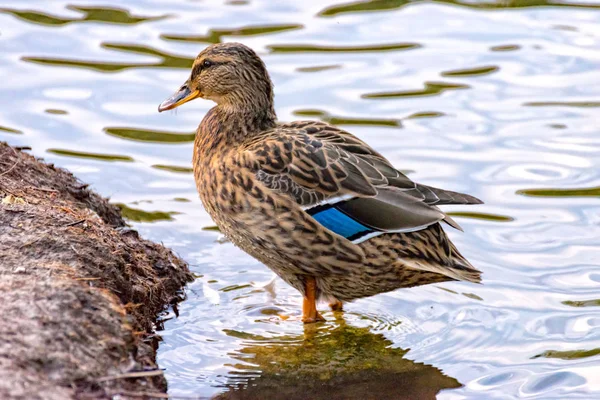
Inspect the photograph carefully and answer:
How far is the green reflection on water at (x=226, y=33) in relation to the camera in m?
12.5

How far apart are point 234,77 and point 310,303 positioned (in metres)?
1.77

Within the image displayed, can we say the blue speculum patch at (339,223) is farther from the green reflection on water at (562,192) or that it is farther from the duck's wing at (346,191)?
the green reflection on water at (562,192)

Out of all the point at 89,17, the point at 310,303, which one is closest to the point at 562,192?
the point at 310,303

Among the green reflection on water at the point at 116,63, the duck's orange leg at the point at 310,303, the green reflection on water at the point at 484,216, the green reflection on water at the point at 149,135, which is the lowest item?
the duck's orange leg at the point at 310,303

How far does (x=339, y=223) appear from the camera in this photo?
7180 millimetres

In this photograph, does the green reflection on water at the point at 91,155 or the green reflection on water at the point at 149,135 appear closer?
the green reflection on water at the point at 91,155

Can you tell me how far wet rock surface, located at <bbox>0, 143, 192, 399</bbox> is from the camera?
17.7 feet

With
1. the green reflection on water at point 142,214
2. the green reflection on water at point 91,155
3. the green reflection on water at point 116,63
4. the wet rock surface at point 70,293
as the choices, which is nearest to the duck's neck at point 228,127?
the wet rock surface at point 70,293

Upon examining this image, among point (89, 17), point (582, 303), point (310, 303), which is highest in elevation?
point (89, 17)

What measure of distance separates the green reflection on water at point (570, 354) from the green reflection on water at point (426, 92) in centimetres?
482

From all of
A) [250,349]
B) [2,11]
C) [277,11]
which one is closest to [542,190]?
[250,349]

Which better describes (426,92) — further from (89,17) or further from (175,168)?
(89,17)

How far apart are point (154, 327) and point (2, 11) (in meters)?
7.23

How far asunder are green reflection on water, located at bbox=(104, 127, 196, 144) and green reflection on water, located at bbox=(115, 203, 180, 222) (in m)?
1.40
